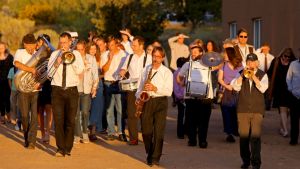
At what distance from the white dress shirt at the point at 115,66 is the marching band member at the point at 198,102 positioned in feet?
4.58

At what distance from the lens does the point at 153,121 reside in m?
12.7

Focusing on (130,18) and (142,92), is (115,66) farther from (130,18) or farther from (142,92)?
(130,18)

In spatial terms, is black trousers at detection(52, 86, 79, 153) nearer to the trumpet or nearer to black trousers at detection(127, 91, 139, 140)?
black trousers at detection(127, 91, 139, 140)

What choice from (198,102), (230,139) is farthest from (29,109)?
(230,139)

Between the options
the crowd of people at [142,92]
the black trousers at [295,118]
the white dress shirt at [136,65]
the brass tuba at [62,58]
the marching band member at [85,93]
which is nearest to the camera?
the crowd of people at [142,92]

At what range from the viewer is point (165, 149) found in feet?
47.8

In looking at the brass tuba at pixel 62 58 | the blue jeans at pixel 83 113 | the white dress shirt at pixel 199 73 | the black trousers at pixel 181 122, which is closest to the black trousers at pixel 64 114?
the brass tuba at pixel 62 58

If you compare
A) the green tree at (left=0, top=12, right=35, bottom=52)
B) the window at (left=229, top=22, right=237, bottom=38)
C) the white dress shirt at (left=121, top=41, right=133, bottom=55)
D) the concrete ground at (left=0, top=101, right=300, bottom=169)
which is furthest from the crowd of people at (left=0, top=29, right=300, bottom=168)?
the green tree at (left=0, top=12, right=35, bottom=52)

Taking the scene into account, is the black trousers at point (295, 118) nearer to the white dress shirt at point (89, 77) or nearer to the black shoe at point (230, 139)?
the black shoe at point (230, 139)

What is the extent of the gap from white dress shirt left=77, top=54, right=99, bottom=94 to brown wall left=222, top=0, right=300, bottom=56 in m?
9.18

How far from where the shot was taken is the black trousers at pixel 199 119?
48.8ft

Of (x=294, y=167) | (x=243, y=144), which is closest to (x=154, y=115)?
(x=243, y=144)

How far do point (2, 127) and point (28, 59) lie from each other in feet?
14.8

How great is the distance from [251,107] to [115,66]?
444cm
